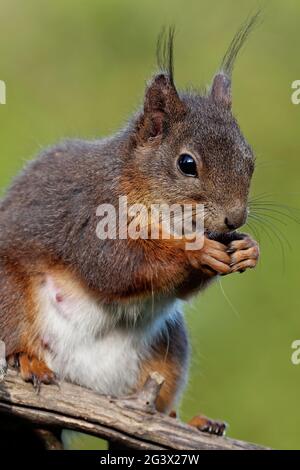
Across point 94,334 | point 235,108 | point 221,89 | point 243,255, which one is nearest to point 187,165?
point 243,255

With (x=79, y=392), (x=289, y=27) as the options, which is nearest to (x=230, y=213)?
(x=79, y=392)

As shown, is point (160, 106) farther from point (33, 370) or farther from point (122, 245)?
point (33, 370)

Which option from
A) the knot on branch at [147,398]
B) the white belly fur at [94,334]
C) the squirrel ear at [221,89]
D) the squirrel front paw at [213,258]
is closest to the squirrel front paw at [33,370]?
the white belly fur at [94,334]

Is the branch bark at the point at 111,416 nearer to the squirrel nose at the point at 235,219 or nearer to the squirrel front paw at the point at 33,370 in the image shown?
the squirrel front paw at the point at 33,370

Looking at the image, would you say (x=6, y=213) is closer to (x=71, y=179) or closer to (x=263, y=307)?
(x=71, y=179)

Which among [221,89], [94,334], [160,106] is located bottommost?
[94,334]
